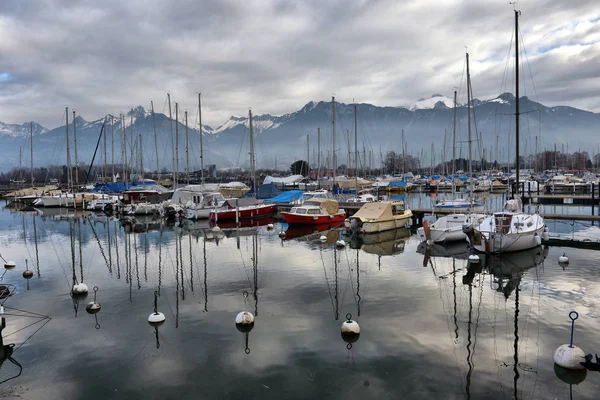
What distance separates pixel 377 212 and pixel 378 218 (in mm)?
899

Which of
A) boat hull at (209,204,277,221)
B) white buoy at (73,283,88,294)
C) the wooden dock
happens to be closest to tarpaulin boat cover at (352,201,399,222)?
the wooden dock

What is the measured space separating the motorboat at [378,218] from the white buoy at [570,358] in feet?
81.7

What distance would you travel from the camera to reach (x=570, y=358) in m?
11.0

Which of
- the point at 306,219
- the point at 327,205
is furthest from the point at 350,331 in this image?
the point at 327,205

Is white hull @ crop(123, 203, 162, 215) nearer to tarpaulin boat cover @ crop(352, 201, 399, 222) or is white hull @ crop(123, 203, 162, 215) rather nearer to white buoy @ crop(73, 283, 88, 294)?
tarpaulin boat cover @ crop(352, 201, 399, 222)

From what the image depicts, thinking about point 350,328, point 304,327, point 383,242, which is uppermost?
point 350,328

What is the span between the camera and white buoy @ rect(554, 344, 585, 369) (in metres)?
10.9

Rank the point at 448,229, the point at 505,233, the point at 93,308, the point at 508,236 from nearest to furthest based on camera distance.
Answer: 1. the point at 93,308
2. the point at 508,236
3. the point at 505,233
4. the point at 448,229

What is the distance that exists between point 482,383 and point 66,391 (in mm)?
11009

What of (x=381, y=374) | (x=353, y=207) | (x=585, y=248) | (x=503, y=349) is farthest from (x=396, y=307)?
(x=353, y=207)

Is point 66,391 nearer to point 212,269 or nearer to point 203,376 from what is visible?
point 203,376

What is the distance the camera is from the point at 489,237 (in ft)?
83.9

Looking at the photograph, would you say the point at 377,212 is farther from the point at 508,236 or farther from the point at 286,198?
the point at 286,198

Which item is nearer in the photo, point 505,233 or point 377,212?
point 505,233
